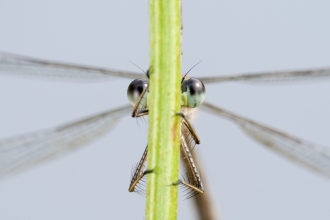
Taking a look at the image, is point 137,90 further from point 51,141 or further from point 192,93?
point 51,141

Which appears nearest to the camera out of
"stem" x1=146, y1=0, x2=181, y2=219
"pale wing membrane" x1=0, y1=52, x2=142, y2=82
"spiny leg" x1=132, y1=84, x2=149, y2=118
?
"stem" x1=146, y1=0, x2=181, y2=219

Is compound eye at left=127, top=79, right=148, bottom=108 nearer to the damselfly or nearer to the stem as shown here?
the damselfly

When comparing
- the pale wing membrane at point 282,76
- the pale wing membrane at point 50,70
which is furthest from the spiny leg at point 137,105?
the pale wing membrane at point 282,76

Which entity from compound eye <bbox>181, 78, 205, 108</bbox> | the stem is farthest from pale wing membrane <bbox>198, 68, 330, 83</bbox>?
the stem

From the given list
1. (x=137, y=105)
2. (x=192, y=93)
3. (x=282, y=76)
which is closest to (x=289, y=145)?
(x=282, y=76)

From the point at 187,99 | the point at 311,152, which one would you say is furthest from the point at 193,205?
the point at 187,99

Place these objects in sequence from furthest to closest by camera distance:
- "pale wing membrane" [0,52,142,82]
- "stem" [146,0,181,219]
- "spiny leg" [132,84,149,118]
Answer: "pale wing membrane" [0,52,142,82], "spiny leg" [132,84,149,118], "stem" [146,0,181,219]
